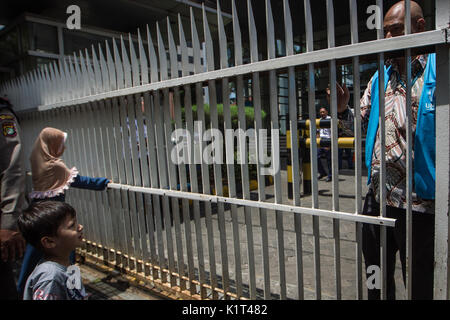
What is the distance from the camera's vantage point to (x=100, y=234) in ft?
13.3

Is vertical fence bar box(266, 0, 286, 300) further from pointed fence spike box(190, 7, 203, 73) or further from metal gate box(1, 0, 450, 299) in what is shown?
pointed fence spike box(190, 7, 203, 73)

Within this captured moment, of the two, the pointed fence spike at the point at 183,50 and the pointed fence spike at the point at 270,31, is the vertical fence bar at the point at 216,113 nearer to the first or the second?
the pointed fence spike at the point at 183,50

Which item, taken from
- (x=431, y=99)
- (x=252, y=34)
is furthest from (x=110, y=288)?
(x=431, y=99)

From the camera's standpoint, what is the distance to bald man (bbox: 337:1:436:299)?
181cm

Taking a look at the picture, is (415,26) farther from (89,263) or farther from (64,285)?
(89,263)

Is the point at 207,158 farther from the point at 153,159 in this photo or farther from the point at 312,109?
the point at 312,109

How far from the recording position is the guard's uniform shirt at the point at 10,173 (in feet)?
7.27

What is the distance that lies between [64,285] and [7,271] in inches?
34.5

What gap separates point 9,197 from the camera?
2246 millimetres

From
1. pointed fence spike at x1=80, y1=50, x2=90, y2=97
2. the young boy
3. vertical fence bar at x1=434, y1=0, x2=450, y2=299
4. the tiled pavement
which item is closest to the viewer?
vertical fence bar at x1=434, y1=0, x2=450, y2=299

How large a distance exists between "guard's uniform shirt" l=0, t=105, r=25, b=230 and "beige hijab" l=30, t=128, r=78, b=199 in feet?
2.63

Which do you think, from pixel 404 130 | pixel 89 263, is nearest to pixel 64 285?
pixel 404 130

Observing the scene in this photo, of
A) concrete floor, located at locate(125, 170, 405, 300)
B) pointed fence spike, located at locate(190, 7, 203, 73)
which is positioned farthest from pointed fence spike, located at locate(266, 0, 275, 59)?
concrete floor, located at locate(125, 170, 405, 300)

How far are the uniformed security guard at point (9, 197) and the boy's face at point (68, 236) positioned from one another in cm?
57
